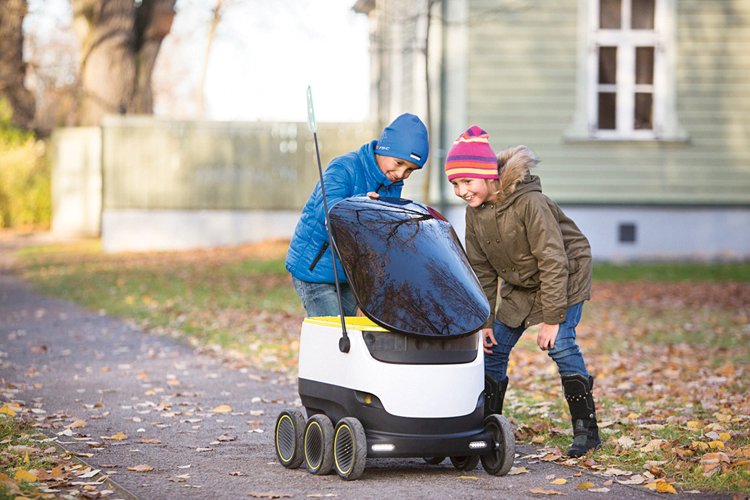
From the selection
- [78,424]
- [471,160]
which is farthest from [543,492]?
[78,424]

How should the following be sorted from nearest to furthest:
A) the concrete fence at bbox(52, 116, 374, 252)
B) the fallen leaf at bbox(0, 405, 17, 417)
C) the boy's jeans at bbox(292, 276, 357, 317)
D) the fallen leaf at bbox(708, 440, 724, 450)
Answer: the boy's jeans at bbox(292, 276, 357, 317) < the fallen leaf at bbox(708, 440, 724, 450) < the fallen leaf at bbox(0, 405, 17, 417) < the concrete fence at bbox(52, 116, 374, 252)

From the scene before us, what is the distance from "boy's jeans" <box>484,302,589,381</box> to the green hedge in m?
27.7

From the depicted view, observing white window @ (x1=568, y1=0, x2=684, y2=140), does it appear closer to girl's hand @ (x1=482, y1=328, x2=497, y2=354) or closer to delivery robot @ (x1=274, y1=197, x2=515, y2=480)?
girl's hand @ (x1=482, y1=328, x2=497, y2=354)

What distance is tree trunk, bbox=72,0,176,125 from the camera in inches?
990

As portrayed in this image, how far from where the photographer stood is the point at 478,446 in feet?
18.0

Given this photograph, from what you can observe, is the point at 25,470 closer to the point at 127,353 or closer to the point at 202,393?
the point at 202,393

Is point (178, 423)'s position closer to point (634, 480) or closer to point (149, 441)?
point (149, 441)

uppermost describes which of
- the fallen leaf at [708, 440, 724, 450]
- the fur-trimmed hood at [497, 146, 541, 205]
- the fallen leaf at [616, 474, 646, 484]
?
the fur-trimmed hood at [497, 146, 541, 205]

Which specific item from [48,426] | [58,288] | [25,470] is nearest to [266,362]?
[48,426]

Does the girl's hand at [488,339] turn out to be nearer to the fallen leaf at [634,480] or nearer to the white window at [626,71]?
the fallen leaf at [634,480]

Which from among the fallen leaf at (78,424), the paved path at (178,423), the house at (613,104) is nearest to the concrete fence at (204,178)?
the house at (613,104)

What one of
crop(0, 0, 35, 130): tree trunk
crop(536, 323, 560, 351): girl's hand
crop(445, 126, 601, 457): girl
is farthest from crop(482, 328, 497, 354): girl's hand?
crop(0, 0, 35, 130): tree trunk

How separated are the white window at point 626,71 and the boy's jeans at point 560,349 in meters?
13.3

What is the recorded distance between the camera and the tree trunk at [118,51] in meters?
25.2
